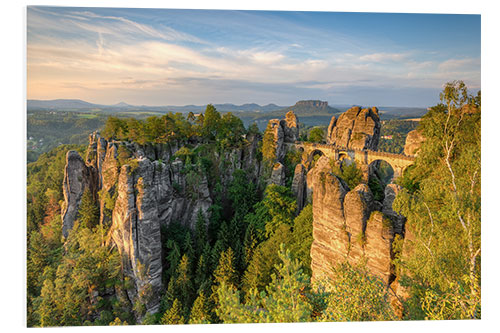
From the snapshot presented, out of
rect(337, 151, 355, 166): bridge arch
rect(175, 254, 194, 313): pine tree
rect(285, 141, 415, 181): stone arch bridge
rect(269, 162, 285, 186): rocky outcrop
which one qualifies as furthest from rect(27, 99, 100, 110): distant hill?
rect(337, 151, 355, 166): bridge arch

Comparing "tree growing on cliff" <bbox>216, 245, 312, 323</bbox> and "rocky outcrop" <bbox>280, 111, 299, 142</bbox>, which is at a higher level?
"rocky outcrop" <bbox>280, 111, 299, 142</bbox>

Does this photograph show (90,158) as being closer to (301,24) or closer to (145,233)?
(145,233)

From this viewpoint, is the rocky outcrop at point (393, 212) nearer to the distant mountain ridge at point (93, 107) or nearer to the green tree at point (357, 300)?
the green tree at point (357, 300)

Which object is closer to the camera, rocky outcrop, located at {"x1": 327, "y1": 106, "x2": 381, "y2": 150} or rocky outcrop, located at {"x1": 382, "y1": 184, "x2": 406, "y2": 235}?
rocky outcrop, located at {"x1": 382, "y1": 184, "x2": 406, "y2": 235}

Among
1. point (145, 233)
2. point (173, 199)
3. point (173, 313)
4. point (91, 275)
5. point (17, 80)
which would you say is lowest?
point (173, 313)

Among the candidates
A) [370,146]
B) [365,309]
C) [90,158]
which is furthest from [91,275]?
[370,146]

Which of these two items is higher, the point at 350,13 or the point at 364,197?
the point at 350,13

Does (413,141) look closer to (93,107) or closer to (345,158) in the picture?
(345,158)

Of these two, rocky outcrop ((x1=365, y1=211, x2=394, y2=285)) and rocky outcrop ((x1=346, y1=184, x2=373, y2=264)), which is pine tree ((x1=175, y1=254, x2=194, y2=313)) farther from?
rocky outcrop ((x1=365, y1=211, x2=394, y2=285))
